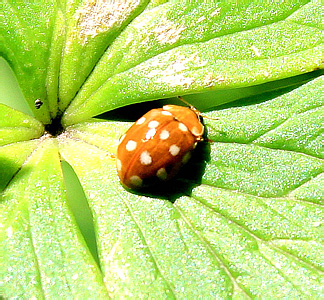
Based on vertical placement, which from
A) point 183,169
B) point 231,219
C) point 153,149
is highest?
point 153,149

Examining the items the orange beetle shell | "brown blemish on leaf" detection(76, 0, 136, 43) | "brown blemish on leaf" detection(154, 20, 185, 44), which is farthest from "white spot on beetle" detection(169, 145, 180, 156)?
"brown blemish on leaf" detection(76, 0, 136, 43)

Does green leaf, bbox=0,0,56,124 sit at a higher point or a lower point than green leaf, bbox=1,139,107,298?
higher

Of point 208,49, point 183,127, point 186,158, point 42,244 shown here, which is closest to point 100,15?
point 208,49

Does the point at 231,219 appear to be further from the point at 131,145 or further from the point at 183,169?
the point at 131,145

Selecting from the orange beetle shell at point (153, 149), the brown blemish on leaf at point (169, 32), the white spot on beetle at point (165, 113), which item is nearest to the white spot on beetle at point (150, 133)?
the orange beetle shell at point (153, 149)

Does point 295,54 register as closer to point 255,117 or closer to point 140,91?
point 255,117

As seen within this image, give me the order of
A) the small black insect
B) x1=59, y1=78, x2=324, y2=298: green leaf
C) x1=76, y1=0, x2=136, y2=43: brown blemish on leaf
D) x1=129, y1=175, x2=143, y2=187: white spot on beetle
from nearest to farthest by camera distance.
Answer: x1=59, y1=78, x2=324, y2=298: green leaf
x1=129, y1=175, x2=143, y2=187: white spot on beetle
x1=76, y1=0, x2=136, y2=43: brown blemish on leaf
the small black insect

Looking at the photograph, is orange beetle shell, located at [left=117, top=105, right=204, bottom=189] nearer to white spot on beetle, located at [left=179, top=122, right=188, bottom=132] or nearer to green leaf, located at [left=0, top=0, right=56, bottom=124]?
white spot on beetle, located at [left=179, top=122, right=188, bottom=132]
